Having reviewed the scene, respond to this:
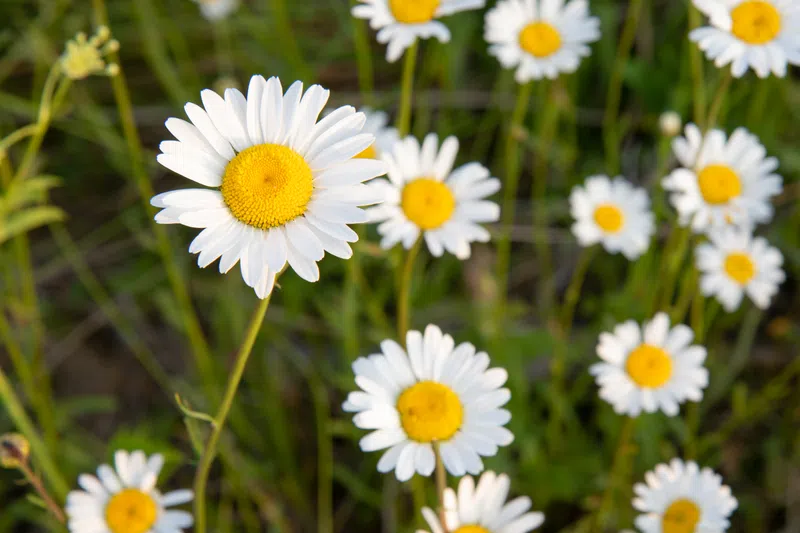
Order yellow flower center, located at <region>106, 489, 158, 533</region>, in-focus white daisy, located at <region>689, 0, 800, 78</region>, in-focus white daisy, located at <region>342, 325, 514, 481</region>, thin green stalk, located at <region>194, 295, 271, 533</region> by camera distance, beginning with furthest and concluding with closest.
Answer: in-focus white daisy, located at <region>689, 0, 800, 78</region> → yellow flower center, located at <region>106, 489, 158, 533</region> → in-focus white daisy, located at <region>342, 325, 514, 481</region> → thin green stalk, located at <region>194, 295, 271, 533</region>

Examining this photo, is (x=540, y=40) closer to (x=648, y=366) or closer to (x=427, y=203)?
(x=427, y=203)

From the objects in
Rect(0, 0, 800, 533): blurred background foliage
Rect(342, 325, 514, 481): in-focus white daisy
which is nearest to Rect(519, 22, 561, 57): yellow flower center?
Rect(0, 0, 800, 533): blurred background foliage

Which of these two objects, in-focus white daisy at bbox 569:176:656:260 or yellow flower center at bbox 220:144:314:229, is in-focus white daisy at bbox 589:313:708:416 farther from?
yellow flower center at bbox 220:144:314:229

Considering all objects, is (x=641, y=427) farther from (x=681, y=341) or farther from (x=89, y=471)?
(x=89, y=471)

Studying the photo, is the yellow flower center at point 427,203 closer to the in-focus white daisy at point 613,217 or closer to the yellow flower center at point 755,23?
the in-focus white daisy at point 613,217

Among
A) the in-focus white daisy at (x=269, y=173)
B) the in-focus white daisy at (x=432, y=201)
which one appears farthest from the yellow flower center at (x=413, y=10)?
the in-focus white daisy at (x=269, y=173)

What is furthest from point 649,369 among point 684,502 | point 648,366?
point 684,502
